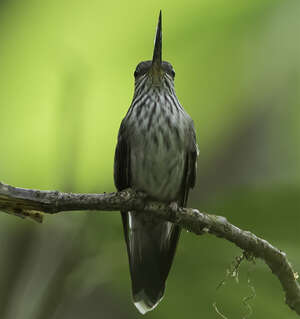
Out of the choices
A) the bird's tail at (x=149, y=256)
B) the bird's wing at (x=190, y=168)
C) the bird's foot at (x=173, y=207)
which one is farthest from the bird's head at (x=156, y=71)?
the bird's foot at (x=173, y=207)

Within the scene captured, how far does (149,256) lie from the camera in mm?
4500

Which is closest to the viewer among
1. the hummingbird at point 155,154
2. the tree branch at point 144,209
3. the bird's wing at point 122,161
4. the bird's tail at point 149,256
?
the tree branch at point 144,209

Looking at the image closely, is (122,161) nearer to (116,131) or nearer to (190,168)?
(190,168)

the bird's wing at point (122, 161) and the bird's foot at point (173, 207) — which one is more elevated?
the bird's wing at point (122, 161)

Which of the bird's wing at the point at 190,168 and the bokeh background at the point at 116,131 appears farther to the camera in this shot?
the bird's wing at the point at 190,168

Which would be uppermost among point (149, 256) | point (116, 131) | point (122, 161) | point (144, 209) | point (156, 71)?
point (156, 71)

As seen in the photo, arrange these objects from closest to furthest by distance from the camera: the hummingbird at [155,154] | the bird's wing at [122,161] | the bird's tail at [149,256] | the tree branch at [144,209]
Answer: the tree branch at [144,209] → the hummingbird at [155,154] → the bird's wing at [122,161] → the bird's tail at [149,256]

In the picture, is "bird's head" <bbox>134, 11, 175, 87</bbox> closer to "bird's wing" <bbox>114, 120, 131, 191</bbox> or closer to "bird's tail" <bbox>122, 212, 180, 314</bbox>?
"bird's wing" <bbox>114, 120, 131, 191</bbox>

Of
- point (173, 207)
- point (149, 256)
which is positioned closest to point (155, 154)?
point (173, 207)

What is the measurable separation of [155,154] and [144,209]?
50cm

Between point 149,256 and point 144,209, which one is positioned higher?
point 144,209

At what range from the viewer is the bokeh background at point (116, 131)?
3607 mm

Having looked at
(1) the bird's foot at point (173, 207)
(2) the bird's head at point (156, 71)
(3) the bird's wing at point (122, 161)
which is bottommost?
(1) the bird's foot at point (173, 207)

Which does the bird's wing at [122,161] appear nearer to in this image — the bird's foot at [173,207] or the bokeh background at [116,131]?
the bokeh background at [116,131]
